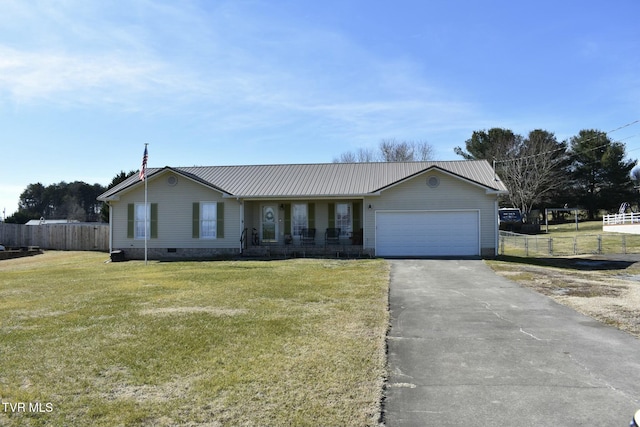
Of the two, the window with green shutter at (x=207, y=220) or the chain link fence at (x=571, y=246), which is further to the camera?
the chain link fence at (x=571, y=246)

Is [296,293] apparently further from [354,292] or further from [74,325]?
[74,325]

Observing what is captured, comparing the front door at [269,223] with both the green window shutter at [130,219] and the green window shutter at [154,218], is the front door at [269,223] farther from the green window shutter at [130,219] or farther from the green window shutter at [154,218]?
the green window shutter at [130,219]

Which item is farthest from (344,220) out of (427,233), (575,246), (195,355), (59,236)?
(59,236)

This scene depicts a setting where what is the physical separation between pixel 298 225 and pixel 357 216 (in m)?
2.74

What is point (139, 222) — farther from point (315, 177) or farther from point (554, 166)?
point (554, 166)

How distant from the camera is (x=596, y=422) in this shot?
384 centimetres

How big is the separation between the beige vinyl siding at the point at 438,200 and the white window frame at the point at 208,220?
6658 mm

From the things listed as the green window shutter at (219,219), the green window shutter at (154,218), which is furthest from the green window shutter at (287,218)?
the green window shutter at (154,218)

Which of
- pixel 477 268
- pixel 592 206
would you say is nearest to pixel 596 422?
pixel 477 268

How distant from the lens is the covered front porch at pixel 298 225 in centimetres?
2130

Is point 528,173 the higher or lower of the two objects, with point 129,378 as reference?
higher

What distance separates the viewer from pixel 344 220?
21906 mm

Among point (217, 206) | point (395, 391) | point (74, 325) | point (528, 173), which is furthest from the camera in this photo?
point (528, 173)

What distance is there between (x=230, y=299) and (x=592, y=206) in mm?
53566
